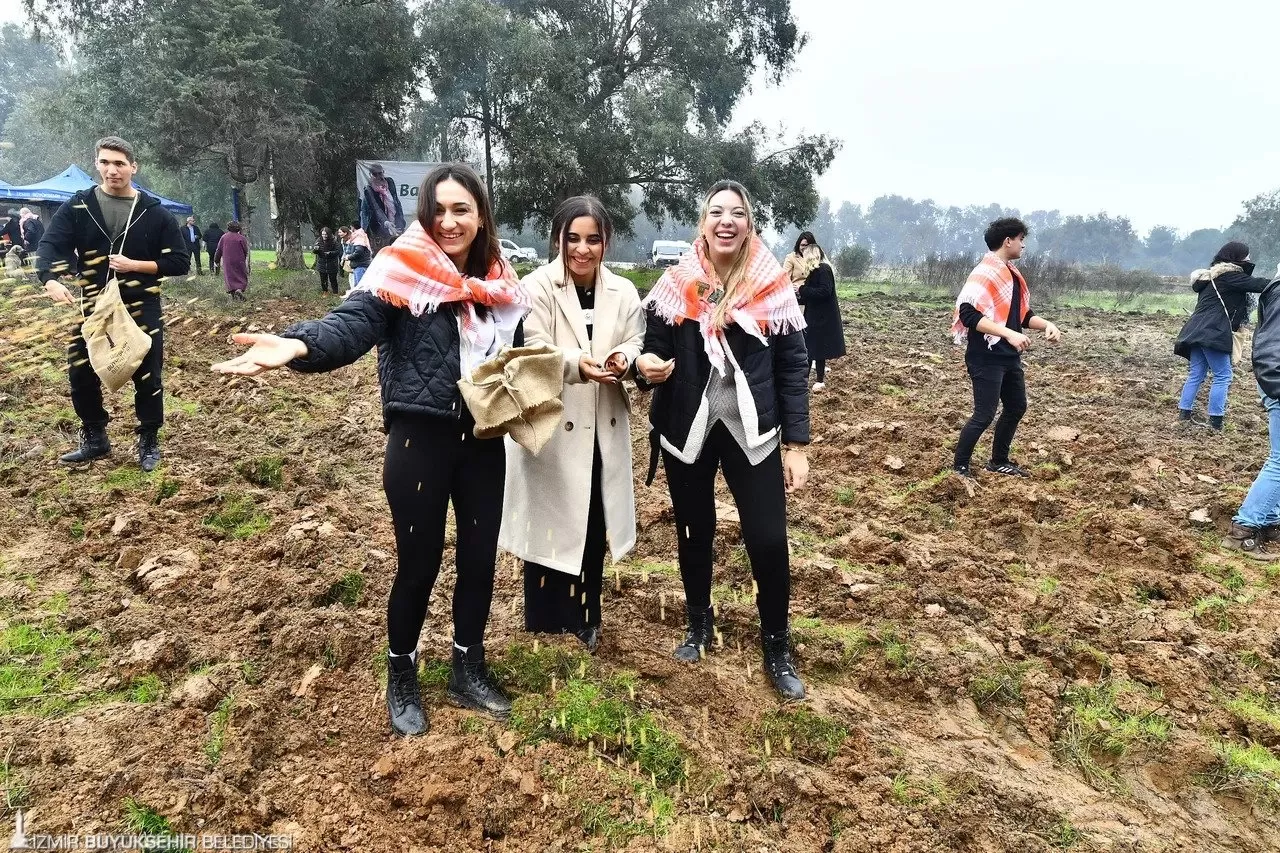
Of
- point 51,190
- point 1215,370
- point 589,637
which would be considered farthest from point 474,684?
point 51,190

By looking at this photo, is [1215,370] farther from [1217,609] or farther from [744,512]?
[744,512]

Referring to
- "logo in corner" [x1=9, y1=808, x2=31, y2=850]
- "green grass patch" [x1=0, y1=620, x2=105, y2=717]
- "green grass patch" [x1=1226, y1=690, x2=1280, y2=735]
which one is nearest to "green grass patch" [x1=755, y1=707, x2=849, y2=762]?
"green grass patch" [x1=1226, y1=690, x2=1280, y2=735]

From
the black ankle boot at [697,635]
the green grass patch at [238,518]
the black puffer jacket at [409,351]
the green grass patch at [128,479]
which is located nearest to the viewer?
the black puffer jacket at [409,351]

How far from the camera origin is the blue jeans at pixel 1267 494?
14.9ft

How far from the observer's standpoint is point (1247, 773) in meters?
2.76

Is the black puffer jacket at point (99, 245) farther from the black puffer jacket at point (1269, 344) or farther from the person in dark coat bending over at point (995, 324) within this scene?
the black puffer jacket at point (1269, 344)

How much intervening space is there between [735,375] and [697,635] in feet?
3.90

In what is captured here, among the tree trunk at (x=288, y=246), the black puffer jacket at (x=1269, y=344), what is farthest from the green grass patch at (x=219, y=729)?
the tree trunk at (x=288, y=246)

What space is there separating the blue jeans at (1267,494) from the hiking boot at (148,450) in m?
6.97

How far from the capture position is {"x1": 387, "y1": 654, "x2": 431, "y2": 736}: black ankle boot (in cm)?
268

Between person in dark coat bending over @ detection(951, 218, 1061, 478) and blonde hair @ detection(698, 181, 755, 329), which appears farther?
person in dark coat bending over @ detection(951, 218, 1061, 478)

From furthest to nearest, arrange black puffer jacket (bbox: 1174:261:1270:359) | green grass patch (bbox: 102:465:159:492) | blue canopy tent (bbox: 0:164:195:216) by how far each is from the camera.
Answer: blue canopy tent (bbox: 0:164:195:216) → black puffer jacket (bbox: 1174:261:1270:359) → green grass patch (bbox: 102:465:159:492)

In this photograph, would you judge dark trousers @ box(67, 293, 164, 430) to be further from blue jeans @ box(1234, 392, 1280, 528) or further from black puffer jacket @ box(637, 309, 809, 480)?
blue jeans @ box(1234, 392, 1280, 528)

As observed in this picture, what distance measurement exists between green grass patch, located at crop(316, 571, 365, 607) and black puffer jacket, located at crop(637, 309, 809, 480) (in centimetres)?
182
